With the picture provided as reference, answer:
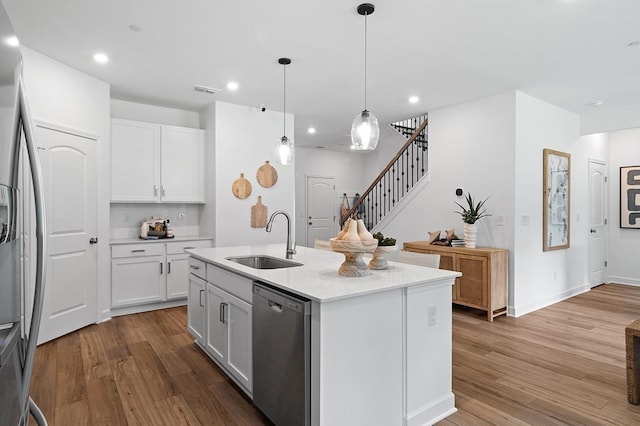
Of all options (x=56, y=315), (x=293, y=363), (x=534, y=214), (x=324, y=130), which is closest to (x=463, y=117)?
(x=534, y=214)

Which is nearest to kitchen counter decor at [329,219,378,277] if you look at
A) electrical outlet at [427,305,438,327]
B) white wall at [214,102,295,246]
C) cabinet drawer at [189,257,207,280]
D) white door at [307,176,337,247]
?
electrical outlet at [427,305,438,327]

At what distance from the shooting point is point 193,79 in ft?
13.5

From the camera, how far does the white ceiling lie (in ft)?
8.80

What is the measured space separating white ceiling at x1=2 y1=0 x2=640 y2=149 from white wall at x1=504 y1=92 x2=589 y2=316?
318mm

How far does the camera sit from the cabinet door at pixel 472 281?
432 cm

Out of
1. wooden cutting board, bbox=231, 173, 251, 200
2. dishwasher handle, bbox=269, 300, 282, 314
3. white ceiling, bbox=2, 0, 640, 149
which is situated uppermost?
white ceiling, bbox=2, 0, 640, 149

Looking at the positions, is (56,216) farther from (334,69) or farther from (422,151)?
(422,151)

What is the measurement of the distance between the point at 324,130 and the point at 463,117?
261 cm

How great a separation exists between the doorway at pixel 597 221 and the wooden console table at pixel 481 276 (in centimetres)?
280

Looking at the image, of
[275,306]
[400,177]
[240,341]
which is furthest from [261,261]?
[400,177]

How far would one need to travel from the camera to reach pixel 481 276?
4344mm

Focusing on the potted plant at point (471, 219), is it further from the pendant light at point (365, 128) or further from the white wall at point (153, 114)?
the white wall at point (153, 114)

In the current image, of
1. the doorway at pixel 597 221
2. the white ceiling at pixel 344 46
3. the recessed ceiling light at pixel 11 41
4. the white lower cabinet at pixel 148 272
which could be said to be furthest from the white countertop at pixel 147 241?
the doorway at pixel 597 221

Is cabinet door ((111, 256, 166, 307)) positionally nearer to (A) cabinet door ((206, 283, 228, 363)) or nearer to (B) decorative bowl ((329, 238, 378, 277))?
(A) cabinet door ((206, 283, 228, 363))
